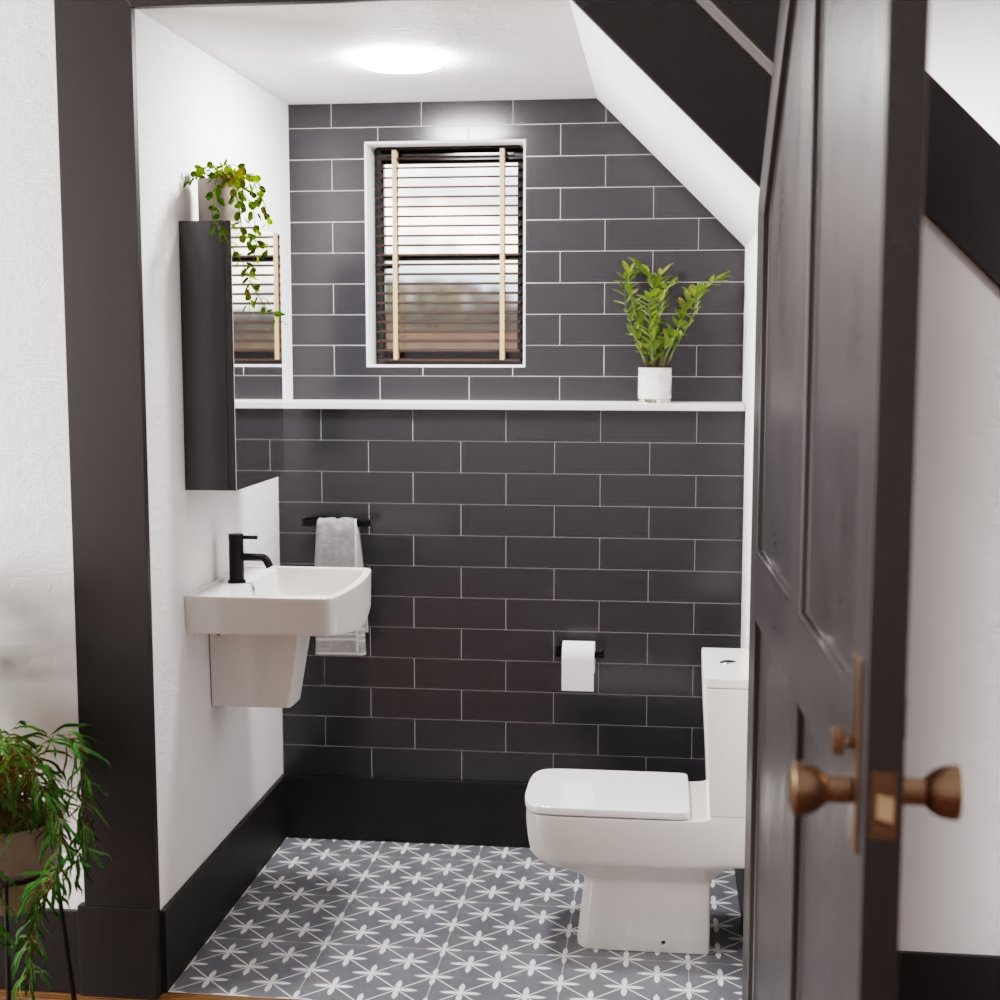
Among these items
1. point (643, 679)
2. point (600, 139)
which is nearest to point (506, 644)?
point (643, 679)

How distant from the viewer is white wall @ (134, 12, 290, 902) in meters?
2.93

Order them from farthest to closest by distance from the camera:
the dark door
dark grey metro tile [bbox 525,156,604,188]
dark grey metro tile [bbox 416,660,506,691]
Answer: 1. dark grey metro tile [bbox 416,660,506,691]
2. dark grey metro tile [bbox 525,156,604,188]
3. the dark door

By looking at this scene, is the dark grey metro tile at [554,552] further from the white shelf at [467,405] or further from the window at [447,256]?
the window at [447,256]

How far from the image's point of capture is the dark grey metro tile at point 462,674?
4043 millimetres

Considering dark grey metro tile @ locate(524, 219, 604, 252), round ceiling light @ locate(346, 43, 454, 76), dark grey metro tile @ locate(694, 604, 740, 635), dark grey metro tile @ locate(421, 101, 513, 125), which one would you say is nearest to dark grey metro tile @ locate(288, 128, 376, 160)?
dark grey metro tile @ locate(421, 101, 513, 125)

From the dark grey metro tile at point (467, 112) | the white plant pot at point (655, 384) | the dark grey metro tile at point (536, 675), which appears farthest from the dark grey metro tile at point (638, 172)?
the dark grey metro tile at point (536, 675)

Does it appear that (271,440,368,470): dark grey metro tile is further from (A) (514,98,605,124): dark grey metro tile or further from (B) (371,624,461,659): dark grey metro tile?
(A) (514,98,605,124): dark grey metro tile

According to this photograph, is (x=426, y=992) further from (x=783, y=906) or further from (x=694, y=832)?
(x=783, y=906)

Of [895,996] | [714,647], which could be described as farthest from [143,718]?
[895,996]

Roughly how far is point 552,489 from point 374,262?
3.34 ft

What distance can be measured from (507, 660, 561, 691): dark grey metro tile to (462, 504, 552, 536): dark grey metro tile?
18.3 inches

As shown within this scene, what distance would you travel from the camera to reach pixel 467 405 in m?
3.89

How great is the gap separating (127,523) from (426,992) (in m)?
1.47

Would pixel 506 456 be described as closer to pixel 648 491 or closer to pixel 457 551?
pixel 457 551
